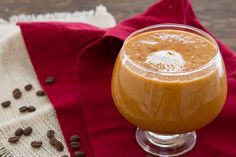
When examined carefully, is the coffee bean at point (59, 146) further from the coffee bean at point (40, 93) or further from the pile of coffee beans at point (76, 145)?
the coffee bean at point (40, 93)

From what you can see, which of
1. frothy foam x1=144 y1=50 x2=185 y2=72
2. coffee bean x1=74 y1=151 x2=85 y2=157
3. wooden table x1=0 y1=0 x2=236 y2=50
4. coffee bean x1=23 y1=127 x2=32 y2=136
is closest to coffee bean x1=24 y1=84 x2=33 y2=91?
coffee bean x1=23 y1=127 x2=32 y2=136

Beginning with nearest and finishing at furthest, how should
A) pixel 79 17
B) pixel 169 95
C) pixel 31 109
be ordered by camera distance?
pixel 169 95 → pixel 31 109 → pixel 79 17

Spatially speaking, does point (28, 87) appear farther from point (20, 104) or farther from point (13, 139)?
point (13, 139)

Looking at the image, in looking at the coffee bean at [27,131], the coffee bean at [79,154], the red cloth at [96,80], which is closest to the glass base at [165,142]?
the red cloth at [96,80]

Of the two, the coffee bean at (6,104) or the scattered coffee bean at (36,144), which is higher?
the coffee bean at (6,104)

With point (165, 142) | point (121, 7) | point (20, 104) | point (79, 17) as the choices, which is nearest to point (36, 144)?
point (20, 104)

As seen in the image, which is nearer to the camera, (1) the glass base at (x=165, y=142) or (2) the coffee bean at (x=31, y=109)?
(1) the glass base at (x=165, y=142)

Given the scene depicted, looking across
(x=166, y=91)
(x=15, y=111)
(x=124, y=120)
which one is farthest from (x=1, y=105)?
(x=166, y=91)

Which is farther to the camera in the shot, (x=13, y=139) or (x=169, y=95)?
(x=13, y=139)
